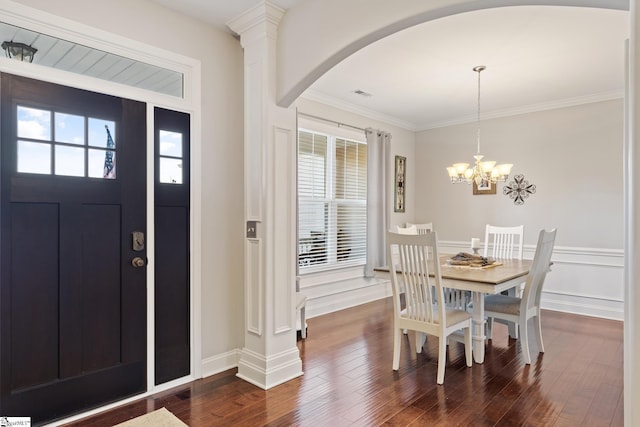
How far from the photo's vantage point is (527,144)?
514 centimetres

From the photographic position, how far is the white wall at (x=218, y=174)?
2836mm

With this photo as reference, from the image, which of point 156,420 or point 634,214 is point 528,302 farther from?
point 156,420

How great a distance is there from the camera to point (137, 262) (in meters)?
2.55

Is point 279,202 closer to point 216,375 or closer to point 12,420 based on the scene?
point 216,375

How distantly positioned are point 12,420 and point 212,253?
4.85 ft

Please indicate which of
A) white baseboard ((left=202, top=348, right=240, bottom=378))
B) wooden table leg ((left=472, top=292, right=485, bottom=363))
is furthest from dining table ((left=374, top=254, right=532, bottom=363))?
white baseboard ((left=202, top=348, right=240, bottom=378))

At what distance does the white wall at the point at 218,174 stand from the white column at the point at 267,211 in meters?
0.15

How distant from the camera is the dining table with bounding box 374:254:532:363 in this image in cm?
287

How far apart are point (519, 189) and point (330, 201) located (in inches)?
105

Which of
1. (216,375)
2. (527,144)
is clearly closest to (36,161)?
(216,375)

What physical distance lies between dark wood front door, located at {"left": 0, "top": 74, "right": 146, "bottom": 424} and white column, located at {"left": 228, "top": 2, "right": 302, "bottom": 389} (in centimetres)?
76

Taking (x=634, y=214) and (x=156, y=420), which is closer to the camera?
(x=634, y=214)

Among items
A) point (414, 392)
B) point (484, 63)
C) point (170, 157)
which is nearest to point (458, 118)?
point (484, 63)


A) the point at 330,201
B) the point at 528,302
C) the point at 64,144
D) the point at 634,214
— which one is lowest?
the point at 528,302
